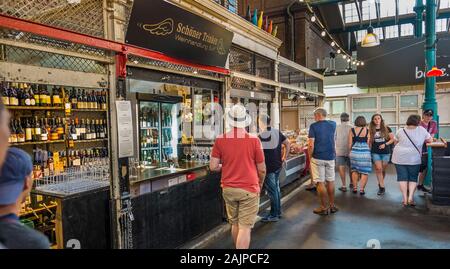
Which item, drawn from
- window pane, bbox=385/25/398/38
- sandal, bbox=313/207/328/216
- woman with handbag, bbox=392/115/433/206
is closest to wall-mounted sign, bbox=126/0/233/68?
sandal, bbox=313/207/328/216

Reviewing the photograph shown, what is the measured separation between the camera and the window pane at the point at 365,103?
39.7 feet

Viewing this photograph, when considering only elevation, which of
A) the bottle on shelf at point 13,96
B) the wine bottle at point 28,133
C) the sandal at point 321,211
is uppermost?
the bottle on shelf at point 13,96

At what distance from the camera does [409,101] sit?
11.5 metres

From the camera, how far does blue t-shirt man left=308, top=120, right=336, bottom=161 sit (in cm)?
507

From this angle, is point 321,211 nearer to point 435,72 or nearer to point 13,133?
point 435,72

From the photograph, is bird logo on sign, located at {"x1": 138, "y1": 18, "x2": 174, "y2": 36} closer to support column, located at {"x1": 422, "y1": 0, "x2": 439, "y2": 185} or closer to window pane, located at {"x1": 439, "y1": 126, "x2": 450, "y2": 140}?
support column, located at {"x1": 422, "y1": 0, "x2": 439, "y2": 185}

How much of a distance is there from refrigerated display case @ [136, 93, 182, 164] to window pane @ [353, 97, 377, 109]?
7.90 m

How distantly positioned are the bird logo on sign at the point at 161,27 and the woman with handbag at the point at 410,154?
428 cm

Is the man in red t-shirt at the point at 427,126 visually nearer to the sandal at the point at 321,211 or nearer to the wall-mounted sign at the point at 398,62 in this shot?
the sandal at the point at 321,211

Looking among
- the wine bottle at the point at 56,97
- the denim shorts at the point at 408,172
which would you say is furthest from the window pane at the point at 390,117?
the wine bottle at the point at 56,97

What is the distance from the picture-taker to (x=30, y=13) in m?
2.66

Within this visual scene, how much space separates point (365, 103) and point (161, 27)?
10672 millimetres

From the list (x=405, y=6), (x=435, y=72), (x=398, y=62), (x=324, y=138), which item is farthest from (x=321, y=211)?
(x=405, y=6)

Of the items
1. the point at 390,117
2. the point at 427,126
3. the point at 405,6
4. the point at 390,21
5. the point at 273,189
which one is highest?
the point at 405,6
